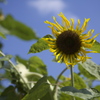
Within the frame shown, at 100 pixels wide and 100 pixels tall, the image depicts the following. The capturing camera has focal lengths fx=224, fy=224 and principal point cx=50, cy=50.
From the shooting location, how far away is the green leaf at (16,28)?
0.34 metres

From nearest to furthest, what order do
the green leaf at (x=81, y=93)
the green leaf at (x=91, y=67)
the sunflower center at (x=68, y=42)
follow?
the green leaf at (x=81, y=93) < the green leaf at (x=91, y=67) < the sunflower center at (x=68, y=42)

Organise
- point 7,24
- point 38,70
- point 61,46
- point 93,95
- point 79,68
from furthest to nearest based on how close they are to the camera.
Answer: point 38,70 < point 79,68 < point 61,46 < point 93,95 < point 7,24

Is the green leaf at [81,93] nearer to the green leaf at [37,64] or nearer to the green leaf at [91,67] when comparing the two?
the green leaf at [91,67]

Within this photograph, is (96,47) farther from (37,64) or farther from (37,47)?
(37,64)

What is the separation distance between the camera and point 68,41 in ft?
3.40

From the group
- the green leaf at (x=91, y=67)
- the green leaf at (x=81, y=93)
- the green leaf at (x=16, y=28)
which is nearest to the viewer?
the green leaf at (x=16, y=28)

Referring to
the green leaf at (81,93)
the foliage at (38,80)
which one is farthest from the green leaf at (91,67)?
the green leaf at (81,93)

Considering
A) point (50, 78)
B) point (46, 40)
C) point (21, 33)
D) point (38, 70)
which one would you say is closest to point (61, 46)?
point (46, 40)

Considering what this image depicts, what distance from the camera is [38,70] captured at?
1392 mm

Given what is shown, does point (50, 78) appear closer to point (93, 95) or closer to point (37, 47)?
point (37, 47)

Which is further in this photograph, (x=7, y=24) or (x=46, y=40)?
(x=46, y=40)

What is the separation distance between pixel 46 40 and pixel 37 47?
5 cm

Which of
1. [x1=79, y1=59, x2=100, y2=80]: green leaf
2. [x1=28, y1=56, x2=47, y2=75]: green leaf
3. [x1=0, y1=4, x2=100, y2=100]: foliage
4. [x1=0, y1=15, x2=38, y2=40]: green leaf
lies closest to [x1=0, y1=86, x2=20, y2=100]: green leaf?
[x1=0, y1=4, x2=100, y2=100]: foliage

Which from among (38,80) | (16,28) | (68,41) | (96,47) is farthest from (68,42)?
(16,28)
